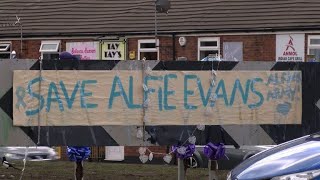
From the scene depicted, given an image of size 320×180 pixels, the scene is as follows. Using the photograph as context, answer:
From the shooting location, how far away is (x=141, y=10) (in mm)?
21219

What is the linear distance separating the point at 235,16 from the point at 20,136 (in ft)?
42.2

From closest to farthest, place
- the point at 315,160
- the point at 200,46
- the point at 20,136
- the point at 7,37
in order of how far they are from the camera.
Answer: the point at 315,160, the point at 20,136, the point at 200,46, the point at 7,37

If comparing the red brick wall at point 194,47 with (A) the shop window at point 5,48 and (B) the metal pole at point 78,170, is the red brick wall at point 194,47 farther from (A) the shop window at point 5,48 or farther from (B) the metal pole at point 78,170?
(B) the metal pole at point 78,170

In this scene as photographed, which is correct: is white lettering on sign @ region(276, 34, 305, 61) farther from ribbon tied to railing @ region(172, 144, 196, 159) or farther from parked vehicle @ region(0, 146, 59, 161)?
ribbon tied to railing @ region(172, 144, 196, 159)

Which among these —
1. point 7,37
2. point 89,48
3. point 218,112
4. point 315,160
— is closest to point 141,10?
point 89,48

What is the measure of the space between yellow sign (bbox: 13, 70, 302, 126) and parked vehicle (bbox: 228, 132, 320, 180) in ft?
6.80

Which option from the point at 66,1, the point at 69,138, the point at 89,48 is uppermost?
the point at 66,1

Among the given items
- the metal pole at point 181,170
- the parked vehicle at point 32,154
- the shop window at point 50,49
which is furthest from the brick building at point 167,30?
the metal pole at point 181,170

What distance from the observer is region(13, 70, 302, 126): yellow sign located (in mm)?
7754

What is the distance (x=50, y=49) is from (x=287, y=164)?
16978 millimetres

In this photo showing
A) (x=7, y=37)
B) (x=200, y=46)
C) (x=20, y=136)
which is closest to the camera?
(x=20, y=136)

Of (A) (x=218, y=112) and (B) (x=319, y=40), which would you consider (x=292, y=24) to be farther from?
(A) (x=218, y=112)

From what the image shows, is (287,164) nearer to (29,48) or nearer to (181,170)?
(181,170)

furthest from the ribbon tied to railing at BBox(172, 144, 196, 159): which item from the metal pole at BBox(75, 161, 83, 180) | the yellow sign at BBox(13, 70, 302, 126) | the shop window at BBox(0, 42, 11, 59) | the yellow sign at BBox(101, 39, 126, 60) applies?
the shop window at BBox(0, 42, 11, 59)
